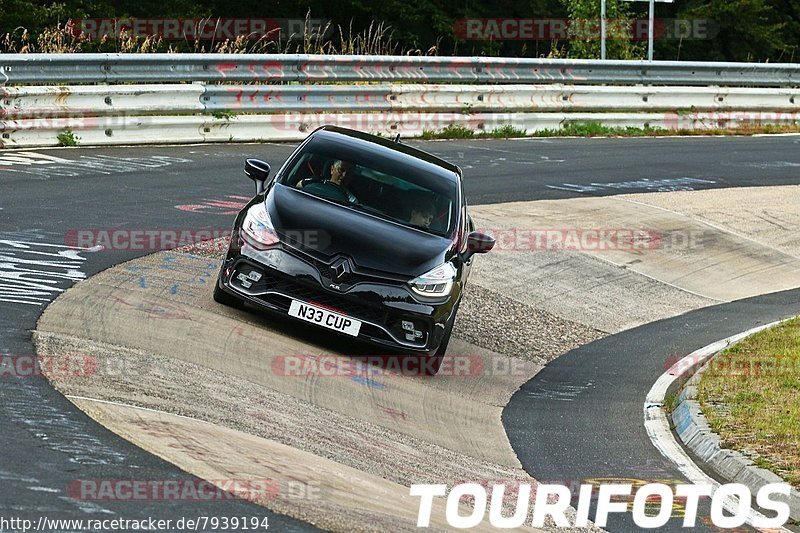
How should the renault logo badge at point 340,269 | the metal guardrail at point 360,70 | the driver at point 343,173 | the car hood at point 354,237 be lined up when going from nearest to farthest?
1. the renault logo badge at point 340,269
2. the car hood at point 354,237
3. the driver at point 343,173
4. the metal guardrail at point 360,70

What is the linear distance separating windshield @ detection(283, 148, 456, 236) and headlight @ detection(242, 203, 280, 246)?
573 millimetres

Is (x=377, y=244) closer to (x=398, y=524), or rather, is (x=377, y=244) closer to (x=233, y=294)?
(x=233, y=294)

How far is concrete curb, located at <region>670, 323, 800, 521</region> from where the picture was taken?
8.08 m

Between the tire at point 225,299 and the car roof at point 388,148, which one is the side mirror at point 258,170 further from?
the tire at point 225,299

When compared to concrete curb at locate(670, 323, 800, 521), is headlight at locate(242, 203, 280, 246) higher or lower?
higher

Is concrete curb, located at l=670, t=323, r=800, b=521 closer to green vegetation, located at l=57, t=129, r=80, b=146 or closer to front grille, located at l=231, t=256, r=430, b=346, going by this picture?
front grille, located at l=231, t=256, r=430, b=346

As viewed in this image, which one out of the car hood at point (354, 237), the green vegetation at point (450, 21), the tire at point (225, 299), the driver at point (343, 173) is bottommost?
the green vegetation at point (450, 21)

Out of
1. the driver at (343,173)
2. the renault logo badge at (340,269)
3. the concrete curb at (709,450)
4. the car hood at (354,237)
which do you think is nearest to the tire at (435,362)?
the car hood at (354,237)

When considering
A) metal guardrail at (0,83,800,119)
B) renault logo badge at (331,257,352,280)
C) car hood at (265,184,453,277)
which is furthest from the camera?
metal guardrail at (0,83,800,119)

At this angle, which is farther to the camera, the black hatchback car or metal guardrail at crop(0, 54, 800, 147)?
metal guardrail at crop(0, 54, 800, 147)

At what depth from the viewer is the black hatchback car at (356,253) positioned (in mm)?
10141

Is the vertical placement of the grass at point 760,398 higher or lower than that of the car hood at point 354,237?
lower

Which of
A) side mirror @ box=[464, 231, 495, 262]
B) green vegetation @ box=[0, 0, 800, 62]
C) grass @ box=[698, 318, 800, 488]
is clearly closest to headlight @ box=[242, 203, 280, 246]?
side mirror @ box=[464, 231, 495, 262]

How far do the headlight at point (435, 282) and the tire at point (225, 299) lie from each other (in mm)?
1558
